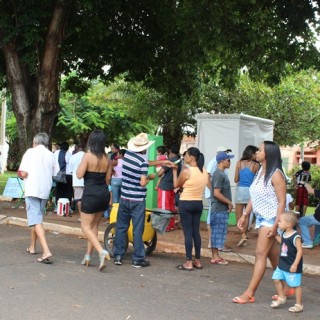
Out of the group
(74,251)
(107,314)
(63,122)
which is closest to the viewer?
(107,314)

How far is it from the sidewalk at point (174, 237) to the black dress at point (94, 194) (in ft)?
6.73

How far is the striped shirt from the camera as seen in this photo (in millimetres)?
7766

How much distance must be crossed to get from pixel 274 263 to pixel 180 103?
11774 millimetres

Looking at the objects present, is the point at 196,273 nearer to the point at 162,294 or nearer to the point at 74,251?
the point at 162,294

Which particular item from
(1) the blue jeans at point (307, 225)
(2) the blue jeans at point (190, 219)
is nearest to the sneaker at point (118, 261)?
(2) the blue jeans at point (190, 219)

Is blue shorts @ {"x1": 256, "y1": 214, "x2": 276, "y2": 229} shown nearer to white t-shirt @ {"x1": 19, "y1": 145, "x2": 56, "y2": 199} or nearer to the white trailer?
white t-shirt @ {"x1": 19, "y1": 145, "x2": 56, "y2": 199}

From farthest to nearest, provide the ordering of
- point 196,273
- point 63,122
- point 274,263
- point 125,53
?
point 63,122, point 125,53, point 196,273, point 274,263

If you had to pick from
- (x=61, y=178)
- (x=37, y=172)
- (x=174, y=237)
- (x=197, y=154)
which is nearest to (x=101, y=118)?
(x=61, y=178)

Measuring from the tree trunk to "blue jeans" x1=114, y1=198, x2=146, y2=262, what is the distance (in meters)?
6.01

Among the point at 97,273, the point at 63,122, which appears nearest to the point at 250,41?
the point at 97,273

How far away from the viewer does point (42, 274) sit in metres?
7.00

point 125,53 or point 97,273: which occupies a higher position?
point 125,53

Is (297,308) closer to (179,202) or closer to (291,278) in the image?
(291,278)

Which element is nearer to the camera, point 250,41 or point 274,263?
point 274,263
